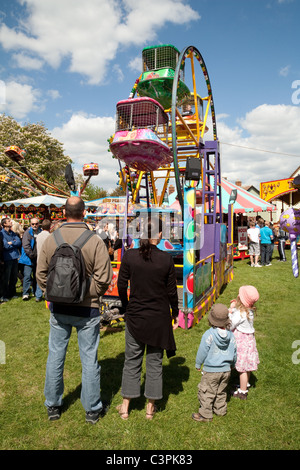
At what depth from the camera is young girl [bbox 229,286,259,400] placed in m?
3.18

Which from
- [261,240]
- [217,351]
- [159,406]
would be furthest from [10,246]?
[261,240]

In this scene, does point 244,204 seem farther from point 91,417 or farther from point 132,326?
point 91,417

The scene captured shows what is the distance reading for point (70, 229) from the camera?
272 cm

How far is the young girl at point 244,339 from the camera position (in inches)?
125

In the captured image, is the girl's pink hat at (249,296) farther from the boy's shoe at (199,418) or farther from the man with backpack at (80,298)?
the man with backpack at (80,298)

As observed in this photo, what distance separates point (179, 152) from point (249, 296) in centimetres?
576

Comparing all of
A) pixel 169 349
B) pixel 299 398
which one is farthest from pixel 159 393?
pixel 299 398

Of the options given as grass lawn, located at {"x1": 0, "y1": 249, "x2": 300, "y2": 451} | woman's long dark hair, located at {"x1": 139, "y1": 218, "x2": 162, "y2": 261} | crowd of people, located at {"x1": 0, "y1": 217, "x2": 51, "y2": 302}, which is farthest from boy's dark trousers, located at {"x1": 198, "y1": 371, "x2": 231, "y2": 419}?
crowd of people, located at {"x1": 0, "y1": 217, "x2": 51, "y2": 302}

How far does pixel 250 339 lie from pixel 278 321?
3040mm

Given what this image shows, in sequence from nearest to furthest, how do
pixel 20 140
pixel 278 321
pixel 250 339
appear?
pixel 250 339 → pixel 278 321 → pixel 20 140

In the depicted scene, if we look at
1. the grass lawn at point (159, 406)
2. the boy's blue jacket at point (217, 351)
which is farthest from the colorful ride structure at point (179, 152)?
the boy's blue jacket at point (217, 351)

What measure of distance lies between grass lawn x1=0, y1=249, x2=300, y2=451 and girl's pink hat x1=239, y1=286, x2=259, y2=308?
1.05 m

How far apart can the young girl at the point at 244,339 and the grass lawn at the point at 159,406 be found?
0.23 meters

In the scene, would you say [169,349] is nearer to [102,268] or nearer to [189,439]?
[189,439]
